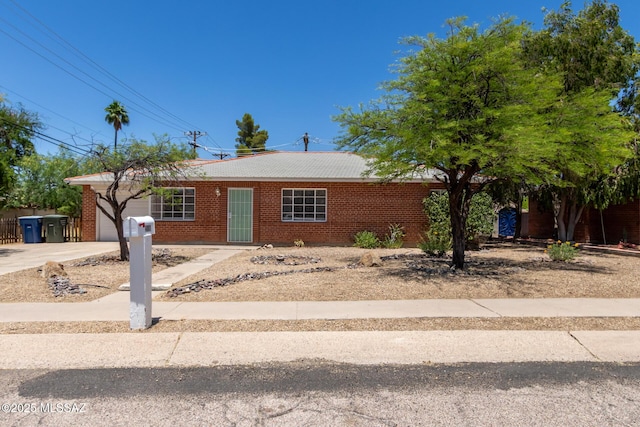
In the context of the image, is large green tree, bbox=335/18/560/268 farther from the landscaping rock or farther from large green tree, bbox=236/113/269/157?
large green tree, bbox=236/113/269/157

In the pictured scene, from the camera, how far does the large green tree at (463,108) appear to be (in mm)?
8781

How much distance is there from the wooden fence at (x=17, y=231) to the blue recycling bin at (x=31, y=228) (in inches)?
9.7

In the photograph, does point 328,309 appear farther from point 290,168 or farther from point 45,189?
point 45,189

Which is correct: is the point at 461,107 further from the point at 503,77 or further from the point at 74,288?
the point at 74,288

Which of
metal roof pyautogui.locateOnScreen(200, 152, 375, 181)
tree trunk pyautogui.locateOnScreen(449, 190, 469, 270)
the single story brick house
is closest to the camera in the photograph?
tree trunk pyautogui.locateOnScreen(449, 190, 469, 270)

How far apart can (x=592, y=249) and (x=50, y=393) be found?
17.6 m

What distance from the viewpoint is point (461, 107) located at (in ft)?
31.0

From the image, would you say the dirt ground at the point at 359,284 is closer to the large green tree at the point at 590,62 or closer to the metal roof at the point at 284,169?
the large green tree at the point at 590,62

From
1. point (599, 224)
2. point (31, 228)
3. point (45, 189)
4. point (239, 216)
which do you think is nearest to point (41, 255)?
point (31, 228)

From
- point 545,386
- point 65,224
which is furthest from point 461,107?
point 65,224

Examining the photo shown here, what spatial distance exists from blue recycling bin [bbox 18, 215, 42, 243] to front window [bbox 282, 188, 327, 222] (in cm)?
1156

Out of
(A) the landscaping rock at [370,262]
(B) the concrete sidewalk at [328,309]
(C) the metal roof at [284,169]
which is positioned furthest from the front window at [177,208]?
(B) the concrete sidewalk at [328,309]

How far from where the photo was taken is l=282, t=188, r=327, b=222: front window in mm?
18406

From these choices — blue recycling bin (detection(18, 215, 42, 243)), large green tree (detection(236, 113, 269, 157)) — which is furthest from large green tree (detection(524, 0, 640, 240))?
large green tree (detection(236, 113, 269, 157))
